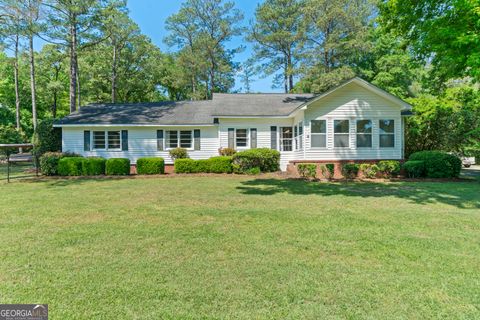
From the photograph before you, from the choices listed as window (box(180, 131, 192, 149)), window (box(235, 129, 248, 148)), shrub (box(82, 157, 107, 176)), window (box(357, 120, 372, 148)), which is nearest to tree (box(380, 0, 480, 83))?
window (box(357, 120, 372, 148))

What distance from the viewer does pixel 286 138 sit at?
1719cm

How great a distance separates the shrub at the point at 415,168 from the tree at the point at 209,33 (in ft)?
74.6

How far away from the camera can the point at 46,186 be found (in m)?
11.0

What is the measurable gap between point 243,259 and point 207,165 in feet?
37.6

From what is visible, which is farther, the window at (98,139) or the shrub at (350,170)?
the window at (98,139)

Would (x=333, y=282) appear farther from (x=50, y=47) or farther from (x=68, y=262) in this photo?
(x=50, y=47)

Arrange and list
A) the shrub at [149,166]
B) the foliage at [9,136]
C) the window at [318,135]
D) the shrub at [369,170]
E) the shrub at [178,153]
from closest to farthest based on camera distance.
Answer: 1. the shrub at [369,170]
2. the window at [318,135]
3. the shrub at [149,166]
4. the shrub at [178,153]
5. the foliage at [9,136]

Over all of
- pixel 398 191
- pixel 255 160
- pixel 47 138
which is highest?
pixel 47 138

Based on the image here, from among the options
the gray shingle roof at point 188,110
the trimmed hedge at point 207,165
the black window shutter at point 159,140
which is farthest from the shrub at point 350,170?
the black window shutter at point 159,140

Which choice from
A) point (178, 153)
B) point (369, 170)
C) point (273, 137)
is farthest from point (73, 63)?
point (369, 170)

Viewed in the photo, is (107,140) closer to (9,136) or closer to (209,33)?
(9,136)

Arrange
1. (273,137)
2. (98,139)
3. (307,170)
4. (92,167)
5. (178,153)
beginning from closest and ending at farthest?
(307,170), (92,167), (178,153), (273,137), (98,139)

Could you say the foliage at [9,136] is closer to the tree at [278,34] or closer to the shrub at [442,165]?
the tree at [278,34]

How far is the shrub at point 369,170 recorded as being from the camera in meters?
13.4
